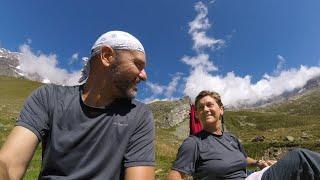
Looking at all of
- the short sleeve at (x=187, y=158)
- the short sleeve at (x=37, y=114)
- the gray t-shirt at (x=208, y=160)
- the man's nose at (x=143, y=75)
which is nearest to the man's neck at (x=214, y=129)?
the gray t-shirt at (x=208, y=160)

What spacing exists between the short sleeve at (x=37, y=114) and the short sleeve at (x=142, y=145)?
0.86 m

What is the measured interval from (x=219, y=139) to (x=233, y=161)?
0.49m

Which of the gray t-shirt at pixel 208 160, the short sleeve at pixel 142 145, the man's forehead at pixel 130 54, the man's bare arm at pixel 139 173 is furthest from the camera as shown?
the gray t-shirt at pixel 208 160

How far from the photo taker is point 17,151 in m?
4.29

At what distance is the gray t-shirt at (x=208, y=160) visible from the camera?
7281 mm

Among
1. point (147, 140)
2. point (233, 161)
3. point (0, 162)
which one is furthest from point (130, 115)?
point (233, 161)

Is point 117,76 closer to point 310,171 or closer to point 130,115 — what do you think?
point 130,115

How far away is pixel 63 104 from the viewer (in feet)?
15.5

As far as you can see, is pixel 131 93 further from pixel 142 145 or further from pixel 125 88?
pixel 142 145

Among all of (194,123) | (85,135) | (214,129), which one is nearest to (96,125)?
(85,135)

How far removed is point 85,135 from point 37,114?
0.52 metres

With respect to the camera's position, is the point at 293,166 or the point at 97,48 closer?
the point at 97,48

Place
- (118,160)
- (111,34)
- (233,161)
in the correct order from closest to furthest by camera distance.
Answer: (118,160)
(111,34)
(233,161)

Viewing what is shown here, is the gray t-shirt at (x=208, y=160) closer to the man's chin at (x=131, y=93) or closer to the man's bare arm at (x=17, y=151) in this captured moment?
the man's chin at (x=131, y=93)
